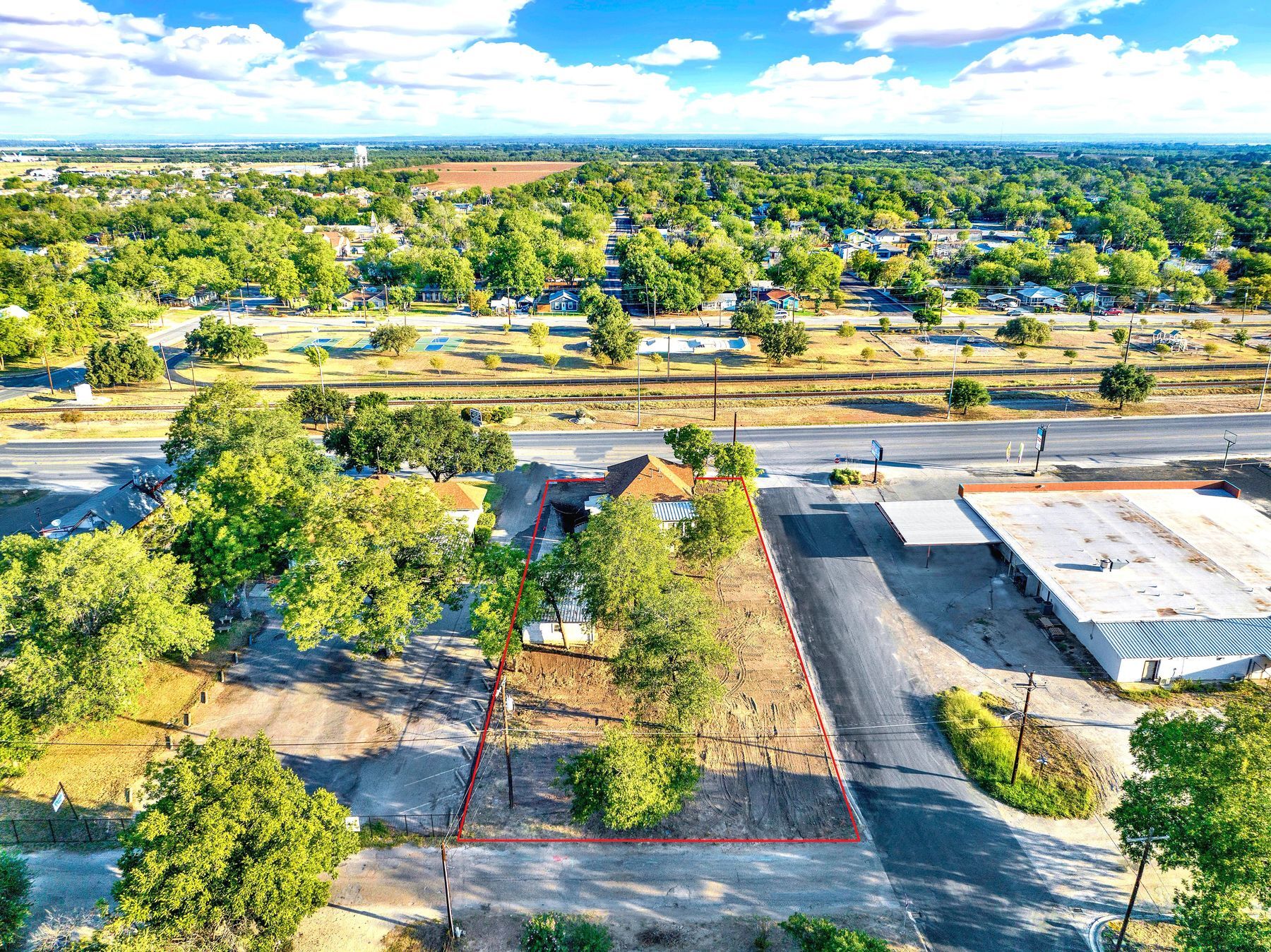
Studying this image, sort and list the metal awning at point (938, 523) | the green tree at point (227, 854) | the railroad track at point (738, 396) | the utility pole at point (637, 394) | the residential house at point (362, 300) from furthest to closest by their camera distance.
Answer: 1. the residential house at point (362, 300)
2. the railroad track at point (738, 396)
3. the utility pole at point (637, 394)
4. the metal awning at point (938, 523)
5. the green tree at point (227, 854)

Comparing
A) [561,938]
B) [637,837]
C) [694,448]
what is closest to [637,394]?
[694,448]

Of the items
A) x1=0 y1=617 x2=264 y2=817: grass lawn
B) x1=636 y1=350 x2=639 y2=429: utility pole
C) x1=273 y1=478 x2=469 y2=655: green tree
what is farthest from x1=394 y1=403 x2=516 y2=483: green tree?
x1=636 y1=350 x2=639 y2=429: utility pole

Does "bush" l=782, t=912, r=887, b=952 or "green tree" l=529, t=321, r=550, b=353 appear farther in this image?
"green tree" l=529, t=321, r=550, b=353

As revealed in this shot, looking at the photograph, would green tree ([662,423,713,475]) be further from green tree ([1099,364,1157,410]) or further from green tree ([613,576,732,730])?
green tree ([1099,364,1157,410])

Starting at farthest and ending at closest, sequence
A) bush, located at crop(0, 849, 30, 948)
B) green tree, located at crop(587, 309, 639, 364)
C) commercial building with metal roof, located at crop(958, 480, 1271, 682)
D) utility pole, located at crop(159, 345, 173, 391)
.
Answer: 1. green tree, located at crop(587, 309, 639, 364)
2. utility pole, located at crop(159, 345, 173, 391)
3. commercial building with metal roof, located at crop(958, 480, 1271, 682)
4. bush, located at crop(0, 849, 30, 948)

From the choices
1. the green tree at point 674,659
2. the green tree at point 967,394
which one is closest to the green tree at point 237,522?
the green tree at point 674,659

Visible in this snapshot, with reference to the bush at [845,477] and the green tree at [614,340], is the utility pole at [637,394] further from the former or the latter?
the bush at [845,477]

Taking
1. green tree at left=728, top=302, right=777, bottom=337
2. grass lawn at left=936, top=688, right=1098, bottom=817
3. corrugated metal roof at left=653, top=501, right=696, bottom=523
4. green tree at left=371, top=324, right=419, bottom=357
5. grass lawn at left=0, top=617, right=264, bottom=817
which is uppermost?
green tree at left=728, top=302, right=777, bottom=337
